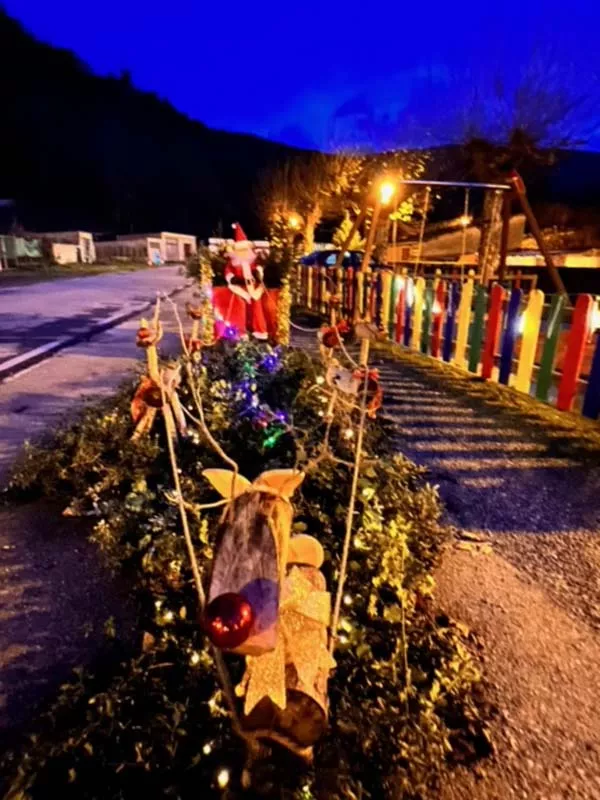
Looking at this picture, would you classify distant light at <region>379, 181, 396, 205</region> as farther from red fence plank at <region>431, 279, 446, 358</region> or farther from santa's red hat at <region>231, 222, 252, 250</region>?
santa's red hat at <region>231, 222, 252, 250</region>

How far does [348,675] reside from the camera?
6.50ft

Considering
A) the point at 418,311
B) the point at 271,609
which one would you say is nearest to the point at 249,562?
the point at 271,609

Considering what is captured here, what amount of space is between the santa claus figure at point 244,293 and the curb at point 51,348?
113 inches

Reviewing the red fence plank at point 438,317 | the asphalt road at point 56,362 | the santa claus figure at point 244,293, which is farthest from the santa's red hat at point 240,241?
the red fence plank at point 438,317

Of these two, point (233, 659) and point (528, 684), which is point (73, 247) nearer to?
point (233, 659)

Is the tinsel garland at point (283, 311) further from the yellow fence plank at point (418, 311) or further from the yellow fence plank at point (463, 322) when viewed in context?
the yellow fence plank at point (418, 311)

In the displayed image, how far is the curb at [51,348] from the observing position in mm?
6875

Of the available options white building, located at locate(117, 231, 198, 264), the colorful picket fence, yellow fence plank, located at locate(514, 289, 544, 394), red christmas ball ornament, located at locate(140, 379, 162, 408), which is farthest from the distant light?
white building, located at locate(117, 231, 198, 264)

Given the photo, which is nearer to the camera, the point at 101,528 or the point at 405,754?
the point at 405,754

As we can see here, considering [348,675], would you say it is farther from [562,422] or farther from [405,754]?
[562,422]

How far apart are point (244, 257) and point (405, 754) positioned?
5.23 meters

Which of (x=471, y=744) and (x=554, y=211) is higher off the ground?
(x=554, y=211)

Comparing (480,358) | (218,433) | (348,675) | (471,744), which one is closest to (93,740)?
(348,675)

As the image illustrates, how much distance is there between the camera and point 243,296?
6113mm
